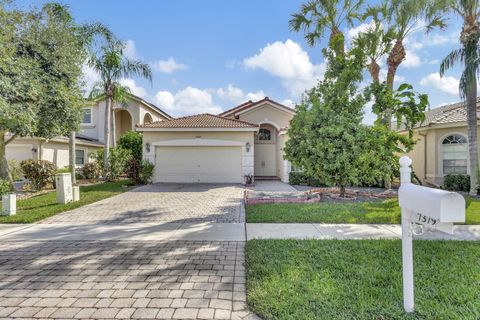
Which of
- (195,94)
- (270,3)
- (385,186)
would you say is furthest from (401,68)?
(195,94)

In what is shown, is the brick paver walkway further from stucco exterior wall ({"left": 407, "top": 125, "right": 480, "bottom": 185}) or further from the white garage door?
stucco exterior wall ({"left": 407, "top": 125, "right": 480, "bottom": 185})

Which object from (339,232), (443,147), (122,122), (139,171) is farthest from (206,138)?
(443,147)

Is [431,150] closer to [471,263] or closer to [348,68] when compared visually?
[348,68]

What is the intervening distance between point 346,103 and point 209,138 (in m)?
9.29

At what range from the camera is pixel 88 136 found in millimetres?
24359

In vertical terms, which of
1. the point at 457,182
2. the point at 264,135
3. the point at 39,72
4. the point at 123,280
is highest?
the point at 39,72

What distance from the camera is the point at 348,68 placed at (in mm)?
10062

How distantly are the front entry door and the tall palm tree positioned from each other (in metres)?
9.91

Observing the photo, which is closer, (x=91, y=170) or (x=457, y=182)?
(x=457, y=182)

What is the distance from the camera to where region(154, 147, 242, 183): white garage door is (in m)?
17.0

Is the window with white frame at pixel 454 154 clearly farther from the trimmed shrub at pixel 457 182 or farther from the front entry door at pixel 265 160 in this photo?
the front entry door at pixel 265 160

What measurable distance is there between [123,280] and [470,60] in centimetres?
1474

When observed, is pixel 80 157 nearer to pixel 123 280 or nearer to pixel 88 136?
pixel 88 136

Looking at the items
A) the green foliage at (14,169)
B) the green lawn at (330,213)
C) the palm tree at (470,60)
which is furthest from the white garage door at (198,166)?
the palm tree at (470,60)
